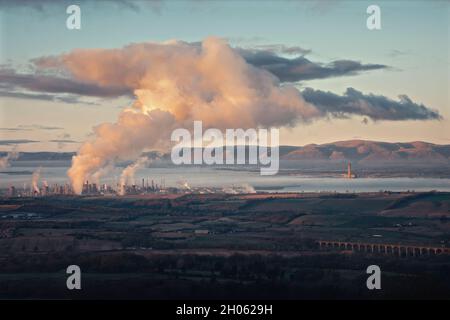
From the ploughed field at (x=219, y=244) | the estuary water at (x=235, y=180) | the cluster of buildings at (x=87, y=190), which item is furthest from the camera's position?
the estuary water at (x=235, y=180)

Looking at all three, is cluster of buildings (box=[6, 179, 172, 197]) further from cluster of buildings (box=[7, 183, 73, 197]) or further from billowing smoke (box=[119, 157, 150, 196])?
billowing smoke (box=[119, 157, 150, 196])

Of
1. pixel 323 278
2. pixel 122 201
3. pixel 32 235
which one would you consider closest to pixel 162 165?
pixel 122 201

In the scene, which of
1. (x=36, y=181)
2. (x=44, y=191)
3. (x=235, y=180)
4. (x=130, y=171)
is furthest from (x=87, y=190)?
(x=235, y=180)

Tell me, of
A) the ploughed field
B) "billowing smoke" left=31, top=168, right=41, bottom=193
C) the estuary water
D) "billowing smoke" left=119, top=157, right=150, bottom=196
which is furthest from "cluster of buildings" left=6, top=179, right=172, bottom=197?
the ploughed field

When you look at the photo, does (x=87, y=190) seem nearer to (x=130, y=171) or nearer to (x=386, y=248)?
(x=130, y=171)

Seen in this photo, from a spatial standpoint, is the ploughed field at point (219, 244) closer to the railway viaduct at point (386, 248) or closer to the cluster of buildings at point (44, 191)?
the railway viaduct at point (386, 248)

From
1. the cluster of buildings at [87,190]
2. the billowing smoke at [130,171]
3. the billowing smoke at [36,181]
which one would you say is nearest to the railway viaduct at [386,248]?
the cluster of buildings at [87,190]
